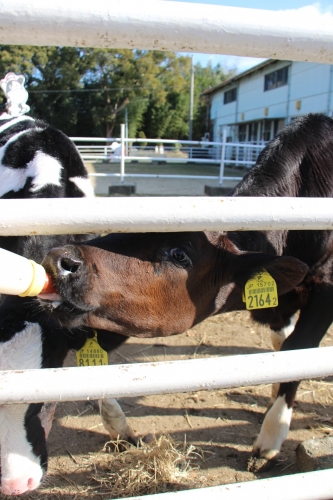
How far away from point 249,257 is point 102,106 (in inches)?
1618

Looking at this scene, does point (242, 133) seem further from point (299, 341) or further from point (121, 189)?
point (299, 341)

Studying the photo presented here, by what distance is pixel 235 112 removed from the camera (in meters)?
32.3

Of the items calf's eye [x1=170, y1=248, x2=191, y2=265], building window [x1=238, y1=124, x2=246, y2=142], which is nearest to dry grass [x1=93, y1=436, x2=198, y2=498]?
calf's eye [x1=170, y1=248, x2=191, y2=265]

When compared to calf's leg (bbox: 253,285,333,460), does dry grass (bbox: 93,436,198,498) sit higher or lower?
lower

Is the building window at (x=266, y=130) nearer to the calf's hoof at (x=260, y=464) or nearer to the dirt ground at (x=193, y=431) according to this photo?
the dirt ground at (x=193, y=431)

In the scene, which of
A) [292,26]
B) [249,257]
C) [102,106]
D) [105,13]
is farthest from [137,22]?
[102,106]

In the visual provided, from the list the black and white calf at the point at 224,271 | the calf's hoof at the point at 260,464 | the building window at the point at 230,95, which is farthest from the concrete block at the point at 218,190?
the building window at the point at 230,95

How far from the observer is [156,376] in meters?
1.23

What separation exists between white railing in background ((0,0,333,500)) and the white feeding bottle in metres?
0.10

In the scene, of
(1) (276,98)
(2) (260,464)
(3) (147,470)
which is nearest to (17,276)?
(3) (147,470)

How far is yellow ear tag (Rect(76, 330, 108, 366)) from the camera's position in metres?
1.98

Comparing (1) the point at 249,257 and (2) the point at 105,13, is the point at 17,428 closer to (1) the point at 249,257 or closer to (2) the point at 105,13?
(1) the point at 249,257

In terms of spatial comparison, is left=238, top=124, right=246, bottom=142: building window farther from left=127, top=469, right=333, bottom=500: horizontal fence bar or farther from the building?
left=127, top=469, right=333, bottom=500: horizontal fence bar

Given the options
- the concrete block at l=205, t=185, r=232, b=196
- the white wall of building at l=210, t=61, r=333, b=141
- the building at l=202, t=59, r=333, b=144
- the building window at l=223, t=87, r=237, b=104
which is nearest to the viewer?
the concrete block at l=205, t=185, r=232, b=196
